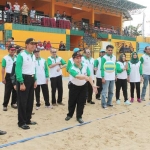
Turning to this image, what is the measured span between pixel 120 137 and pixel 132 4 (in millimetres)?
28019

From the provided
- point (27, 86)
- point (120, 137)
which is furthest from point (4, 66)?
point (120, 137)

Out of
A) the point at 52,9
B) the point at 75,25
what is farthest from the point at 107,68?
Answer: the point at 75,25

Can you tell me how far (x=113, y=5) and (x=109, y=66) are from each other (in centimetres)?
2303

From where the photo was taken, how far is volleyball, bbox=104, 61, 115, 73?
689 centimetres

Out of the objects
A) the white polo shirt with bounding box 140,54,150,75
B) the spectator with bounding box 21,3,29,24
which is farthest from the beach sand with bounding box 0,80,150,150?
the spectator with bounding box 21,3,29,24

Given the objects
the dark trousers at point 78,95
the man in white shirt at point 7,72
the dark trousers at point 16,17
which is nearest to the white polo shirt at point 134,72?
the dark trousers at point 78,95

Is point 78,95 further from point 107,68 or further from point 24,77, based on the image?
point 107,68

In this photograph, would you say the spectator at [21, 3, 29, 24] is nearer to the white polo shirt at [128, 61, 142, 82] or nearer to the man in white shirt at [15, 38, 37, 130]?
the white polo shirt at [128, 61, 142, 82]

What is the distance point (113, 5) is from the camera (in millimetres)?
28250

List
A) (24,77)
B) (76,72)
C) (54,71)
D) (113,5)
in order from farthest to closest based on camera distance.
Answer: (113,5), (54,71), (76,72), (24,77)

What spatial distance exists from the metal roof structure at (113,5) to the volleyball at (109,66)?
19.0 m

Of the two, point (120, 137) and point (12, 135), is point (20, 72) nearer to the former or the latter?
point (12, 135)

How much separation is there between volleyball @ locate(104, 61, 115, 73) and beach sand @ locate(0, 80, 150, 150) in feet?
3.75

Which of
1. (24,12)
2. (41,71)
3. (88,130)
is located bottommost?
(88,130)
